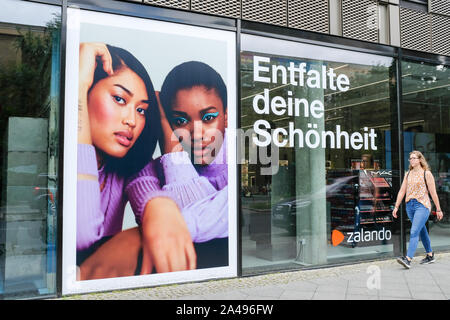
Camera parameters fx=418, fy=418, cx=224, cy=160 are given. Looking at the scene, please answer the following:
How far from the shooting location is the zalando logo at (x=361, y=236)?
23.4 feet

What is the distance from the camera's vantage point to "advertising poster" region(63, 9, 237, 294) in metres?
5.24

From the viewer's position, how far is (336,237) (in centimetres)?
715

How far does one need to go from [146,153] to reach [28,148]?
145 cm

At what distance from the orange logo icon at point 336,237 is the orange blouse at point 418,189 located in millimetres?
1234

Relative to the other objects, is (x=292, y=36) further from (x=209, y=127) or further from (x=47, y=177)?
(x=47, y=177)

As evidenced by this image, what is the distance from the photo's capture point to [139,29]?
5.68 m

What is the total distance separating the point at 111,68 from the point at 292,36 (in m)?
2.98

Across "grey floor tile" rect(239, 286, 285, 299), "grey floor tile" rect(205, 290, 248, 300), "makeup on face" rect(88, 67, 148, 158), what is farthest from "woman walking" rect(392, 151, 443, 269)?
"makeup on face" rect(88, 67, 148, 158)

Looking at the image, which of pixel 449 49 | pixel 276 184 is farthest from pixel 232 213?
pixel 449 49

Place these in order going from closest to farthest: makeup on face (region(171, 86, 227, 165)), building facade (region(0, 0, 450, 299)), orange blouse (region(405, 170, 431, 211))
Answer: building facade (region(0, 0, 450, 299))
makeup on face (region(171, 86, 227, 165))
orange blouse (region(405, 170, 431, 211))

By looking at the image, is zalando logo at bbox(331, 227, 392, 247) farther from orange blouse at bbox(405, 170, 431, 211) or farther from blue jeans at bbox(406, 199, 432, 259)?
orange blouse at bbox(405, 170, 431, 211)

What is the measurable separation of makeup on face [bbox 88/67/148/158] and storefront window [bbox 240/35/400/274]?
1.60 meters

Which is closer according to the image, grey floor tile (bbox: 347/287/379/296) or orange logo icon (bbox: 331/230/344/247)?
grey floor tile (bbox: 347/287/379/296)
